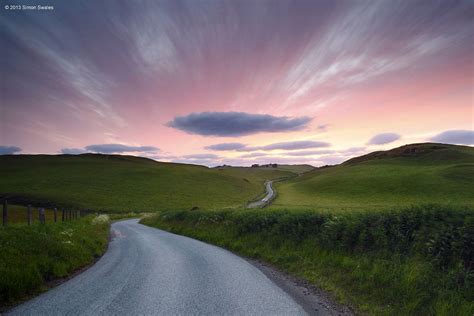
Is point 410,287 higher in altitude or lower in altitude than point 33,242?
lower

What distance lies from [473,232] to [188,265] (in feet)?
31.5

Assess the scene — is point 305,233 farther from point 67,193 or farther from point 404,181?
point 67,193

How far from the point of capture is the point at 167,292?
27.2ft

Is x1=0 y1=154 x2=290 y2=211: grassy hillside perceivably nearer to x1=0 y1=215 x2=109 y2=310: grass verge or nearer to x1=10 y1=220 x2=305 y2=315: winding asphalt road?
x1=0 y1=215 x2=109 y2=310: grass verge

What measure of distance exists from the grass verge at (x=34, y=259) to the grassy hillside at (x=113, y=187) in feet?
157

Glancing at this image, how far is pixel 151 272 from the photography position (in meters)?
10.6

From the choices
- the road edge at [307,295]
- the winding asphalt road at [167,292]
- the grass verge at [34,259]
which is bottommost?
the road edge at [307,295]

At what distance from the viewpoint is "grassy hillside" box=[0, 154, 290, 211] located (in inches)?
2498

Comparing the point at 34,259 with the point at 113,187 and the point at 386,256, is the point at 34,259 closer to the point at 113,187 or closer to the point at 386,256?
the point at 386,256

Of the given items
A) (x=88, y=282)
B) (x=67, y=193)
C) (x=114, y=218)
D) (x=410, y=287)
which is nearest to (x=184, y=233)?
(x=88, y=282)

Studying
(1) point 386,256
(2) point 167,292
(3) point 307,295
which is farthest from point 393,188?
(2) point 167,292

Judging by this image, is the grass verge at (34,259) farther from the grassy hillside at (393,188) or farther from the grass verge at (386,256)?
the grassy hillside at (393,188)

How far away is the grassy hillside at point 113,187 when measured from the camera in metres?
63.4

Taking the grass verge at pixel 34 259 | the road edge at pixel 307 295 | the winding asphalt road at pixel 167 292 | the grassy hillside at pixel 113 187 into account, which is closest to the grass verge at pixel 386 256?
the road edge at pixel 307 295
